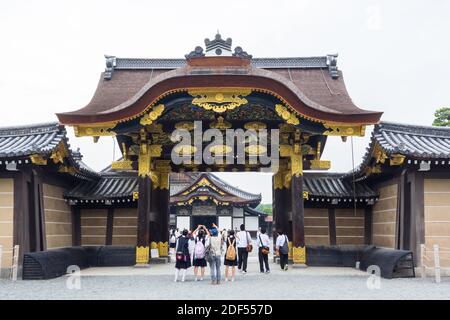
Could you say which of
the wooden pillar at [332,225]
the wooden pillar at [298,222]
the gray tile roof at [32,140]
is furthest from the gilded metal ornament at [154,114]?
the wooden pillar at [332,225]

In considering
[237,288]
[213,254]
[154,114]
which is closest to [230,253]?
[213,254]

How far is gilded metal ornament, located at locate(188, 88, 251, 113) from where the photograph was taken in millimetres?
14961

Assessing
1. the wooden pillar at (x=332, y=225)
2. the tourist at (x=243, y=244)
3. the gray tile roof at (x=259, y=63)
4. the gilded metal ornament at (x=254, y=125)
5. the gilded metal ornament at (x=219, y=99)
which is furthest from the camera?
the gray tile roof at (x=259, y=63)

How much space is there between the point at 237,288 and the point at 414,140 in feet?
27.2

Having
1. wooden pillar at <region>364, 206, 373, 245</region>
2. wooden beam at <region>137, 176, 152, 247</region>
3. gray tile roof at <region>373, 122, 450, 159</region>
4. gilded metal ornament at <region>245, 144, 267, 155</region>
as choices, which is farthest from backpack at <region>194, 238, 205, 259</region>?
wooden pillar at <region>364, 206, 373, 245</region>

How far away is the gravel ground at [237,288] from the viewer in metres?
9.88

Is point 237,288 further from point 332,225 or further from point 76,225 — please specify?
point 76,225

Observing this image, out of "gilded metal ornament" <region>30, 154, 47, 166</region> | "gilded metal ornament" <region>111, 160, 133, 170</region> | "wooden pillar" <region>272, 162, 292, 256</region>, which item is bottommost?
"wooden pillar" <region>272, 162, 292, 256</region>

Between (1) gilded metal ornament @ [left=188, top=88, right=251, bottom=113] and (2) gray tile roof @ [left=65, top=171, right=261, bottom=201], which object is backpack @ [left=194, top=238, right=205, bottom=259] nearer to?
(1) gilded metal ornament @ [left=188, top=88, right=251, bottom=113]

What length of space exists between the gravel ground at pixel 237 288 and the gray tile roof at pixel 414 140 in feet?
11.7

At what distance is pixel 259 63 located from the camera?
21328 millimetres

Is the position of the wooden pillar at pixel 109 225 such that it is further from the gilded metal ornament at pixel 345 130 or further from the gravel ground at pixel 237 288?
the gilded metal ornament at pixel 345 130

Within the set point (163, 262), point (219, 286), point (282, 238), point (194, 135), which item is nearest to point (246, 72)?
point (194, 135)

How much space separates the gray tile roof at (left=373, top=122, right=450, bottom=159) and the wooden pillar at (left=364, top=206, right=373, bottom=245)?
11.7 ft
